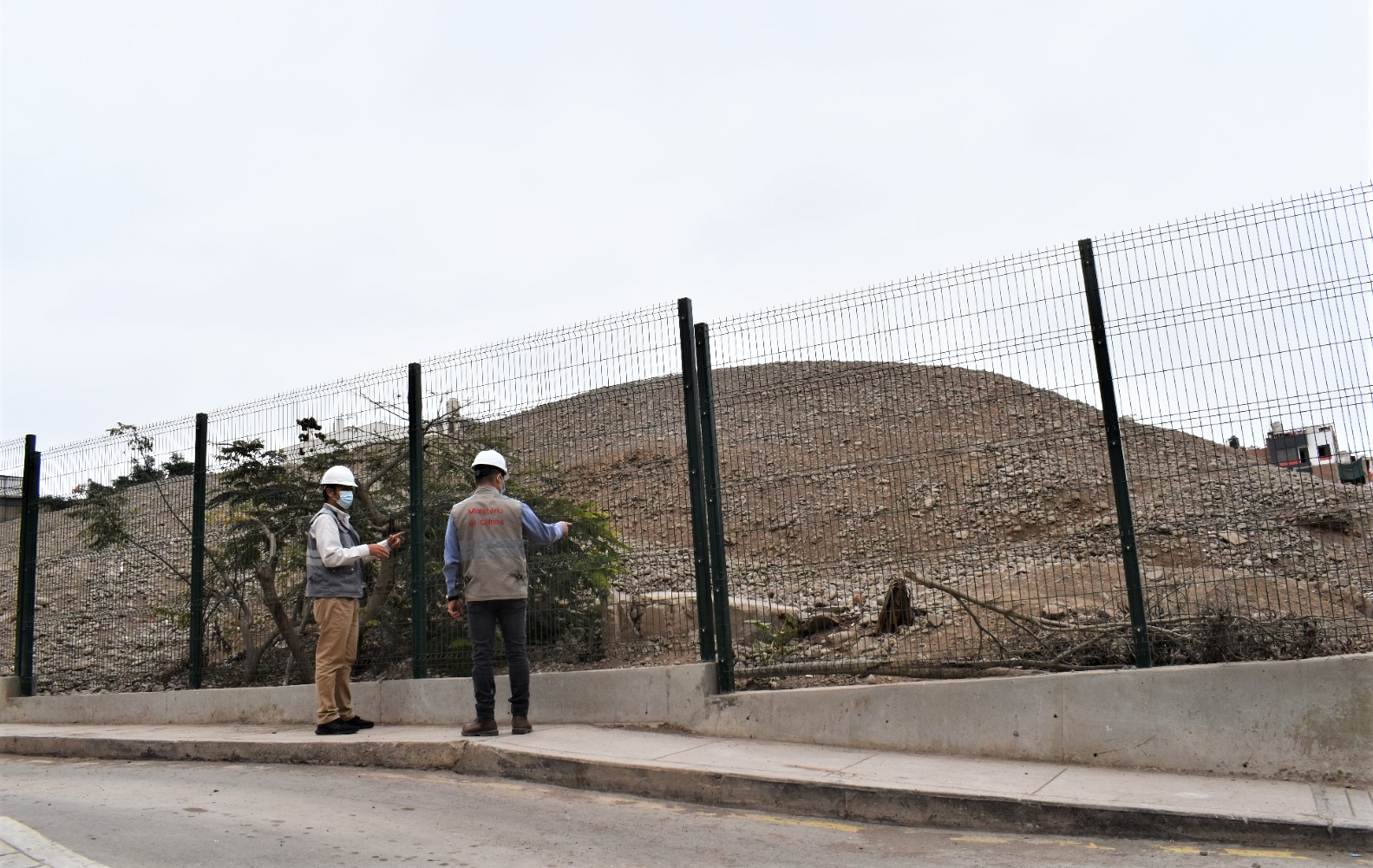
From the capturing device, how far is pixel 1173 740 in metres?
5.63

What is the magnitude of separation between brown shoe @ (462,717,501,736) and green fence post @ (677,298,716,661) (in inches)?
57.5

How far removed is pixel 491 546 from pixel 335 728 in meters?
1.96

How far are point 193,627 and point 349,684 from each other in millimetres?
2365

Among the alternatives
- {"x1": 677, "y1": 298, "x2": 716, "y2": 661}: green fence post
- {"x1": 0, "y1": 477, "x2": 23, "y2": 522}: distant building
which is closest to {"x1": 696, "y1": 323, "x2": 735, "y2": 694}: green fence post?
{"x1": 677, "y1": 298, "x2": 716, "y2": 661}: green fence post

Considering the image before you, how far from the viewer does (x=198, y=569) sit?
979cm

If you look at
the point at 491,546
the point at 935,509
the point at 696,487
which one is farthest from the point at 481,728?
the point at 935,509

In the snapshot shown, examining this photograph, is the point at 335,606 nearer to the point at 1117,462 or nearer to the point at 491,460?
the point at 491,460

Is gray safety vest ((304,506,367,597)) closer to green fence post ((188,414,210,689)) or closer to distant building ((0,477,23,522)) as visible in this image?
green fence post ((188,414,210,689))

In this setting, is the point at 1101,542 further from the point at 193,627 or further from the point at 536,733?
the point at 193,627

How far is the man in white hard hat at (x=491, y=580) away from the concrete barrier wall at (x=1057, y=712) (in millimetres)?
607

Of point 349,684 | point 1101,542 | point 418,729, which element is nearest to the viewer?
point 1101,542

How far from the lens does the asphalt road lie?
4.45 meters

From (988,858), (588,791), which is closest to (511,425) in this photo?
(588,791)

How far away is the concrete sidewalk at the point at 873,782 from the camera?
4.69 meters
